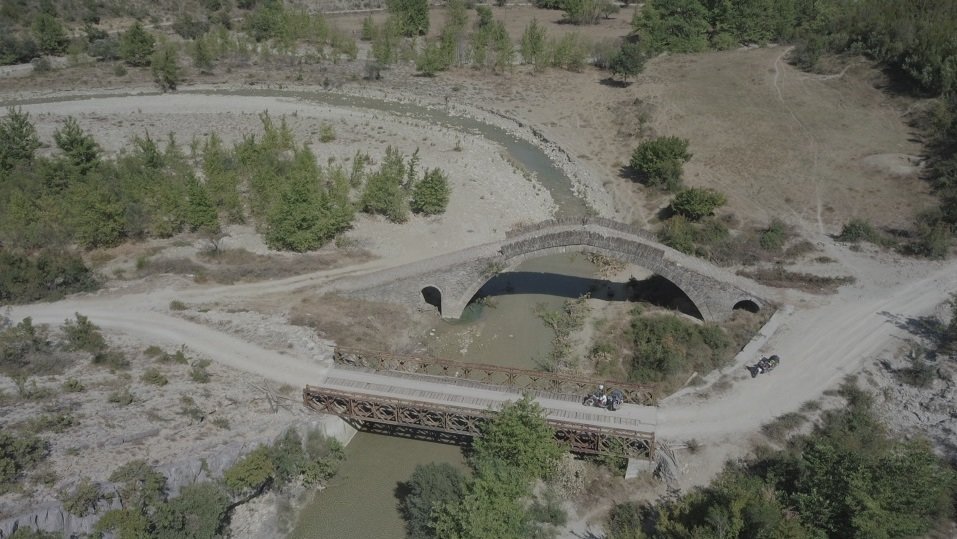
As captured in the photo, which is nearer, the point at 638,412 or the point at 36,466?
the point at 36,466

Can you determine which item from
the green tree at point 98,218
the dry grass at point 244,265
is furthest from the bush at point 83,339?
the green tree at point 98,218

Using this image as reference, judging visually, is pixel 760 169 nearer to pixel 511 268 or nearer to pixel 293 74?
pixel 511 268

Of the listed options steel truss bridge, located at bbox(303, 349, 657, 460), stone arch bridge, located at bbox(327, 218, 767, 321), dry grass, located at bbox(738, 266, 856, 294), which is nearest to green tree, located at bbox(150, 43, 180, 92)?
stone arch bridge, located at bbox(327, 218, 767, 321)

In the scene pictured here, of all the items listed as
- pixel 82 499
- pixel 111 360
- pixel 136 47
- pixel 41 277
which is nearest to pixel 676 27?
pixel 136 47

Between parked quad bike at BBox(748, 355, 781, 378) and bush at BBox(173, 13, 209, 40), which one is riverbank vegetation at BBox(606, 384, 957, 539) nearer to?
parked quad bike at BBox(748, 355, 781, 378)

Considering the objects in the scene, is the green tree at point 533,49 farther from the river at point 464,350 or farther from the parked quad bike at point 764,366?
the parked quad bike at point 764,366

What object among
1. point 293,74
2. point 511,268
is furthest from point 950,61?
point 293,74
